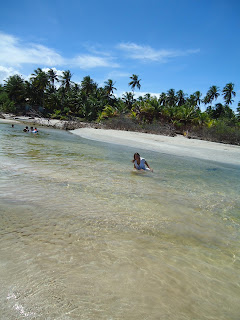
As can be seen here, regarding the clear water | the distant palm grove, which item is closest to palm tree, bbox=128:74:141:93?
the distant palm grove

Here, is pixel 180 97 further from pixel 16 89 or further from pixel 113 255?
pixel 113 255

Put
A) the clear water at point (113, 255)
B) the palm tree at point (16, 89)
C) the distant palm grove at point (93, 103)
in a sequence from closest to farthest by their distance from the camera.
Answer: the clear water at point (113, 255) → the distant palm grove at point (93, 103) → the palm tree at point (16, 89)

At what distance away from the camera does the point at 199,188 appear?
712cm

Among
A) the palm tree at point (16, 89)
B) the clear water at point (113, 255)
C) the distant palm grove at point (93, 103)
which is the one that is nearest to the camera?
the clear water at point (113, 255)

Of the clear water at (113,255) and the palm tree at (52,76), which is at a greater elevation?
the palm tree at (52,76)

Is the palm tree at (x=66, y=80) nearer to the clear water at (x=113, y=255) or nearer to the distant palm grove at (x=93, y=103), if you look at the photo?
the distant palm grove at (x=93, y=103)

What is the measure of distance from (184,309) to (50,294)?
1.26 m

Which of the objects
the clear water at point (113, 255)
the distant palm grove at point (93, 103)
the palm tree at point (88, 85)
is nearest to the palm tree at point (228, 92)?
the distant palm grove at point (93, 103)

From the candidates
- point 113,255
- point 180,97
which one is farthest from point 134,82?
point 113,255

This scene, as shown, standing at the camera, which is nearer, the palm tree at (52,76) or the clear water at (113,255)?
the clear water at (113,255)

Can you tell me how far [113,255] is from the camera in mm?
2809

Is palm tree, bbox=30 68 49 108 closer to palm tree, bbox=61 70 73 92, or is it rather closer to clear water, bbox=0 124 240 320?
palm tree, bbox=61 70 73 92

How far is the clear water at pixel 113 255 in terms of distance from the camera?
200 centimetres

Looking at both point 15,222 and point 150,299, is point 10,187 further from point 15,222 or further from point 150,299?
point 150,299
